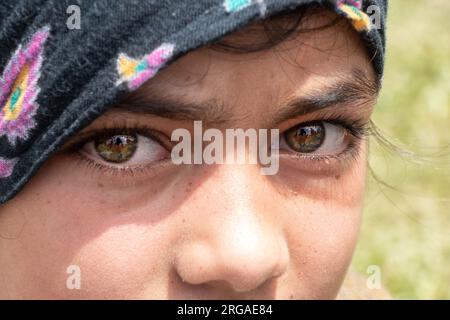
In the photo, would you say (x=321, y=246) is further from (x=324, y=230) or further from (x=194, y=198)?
(x=194, y=198)

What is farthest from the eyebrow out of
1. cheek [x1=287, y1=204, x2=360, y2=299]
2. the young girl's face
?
cheek [x1=287, y1=204, x2=360, y2=299]

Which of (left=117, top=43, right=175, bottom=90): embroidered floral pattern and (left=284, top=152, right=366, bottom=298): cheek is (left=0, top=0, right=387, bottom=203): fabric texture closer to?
(left=117, top=43, right=175, bottom=90): embroidered floral pattern

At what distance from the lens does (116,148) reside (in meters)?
1.63

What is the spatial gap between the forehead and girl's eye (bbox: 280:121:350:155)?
0.47 feet

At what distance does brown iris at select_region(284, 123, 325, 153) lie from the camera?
1731 mm

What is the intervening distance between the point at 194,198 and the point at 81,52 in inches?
13.3

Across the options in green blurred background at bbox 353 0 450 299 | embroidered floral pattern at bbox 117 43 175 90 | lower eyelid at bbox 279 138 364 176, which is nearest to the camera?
embroidered floral pattern at bbox 117 43 175 90

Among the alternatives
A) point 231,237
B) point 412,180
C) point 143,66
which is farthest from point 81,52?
point 412,180

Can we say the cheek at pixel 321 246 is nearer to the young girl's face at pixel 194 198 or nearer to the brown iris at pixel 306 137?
the young girl's face at pixel 194 198

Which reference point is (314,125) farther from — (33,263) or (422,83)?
(422,83)

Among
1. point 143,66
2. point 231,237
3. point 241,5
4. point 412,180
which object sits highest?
point 412,180

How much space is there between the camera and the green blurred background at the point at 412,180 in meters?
2.95
